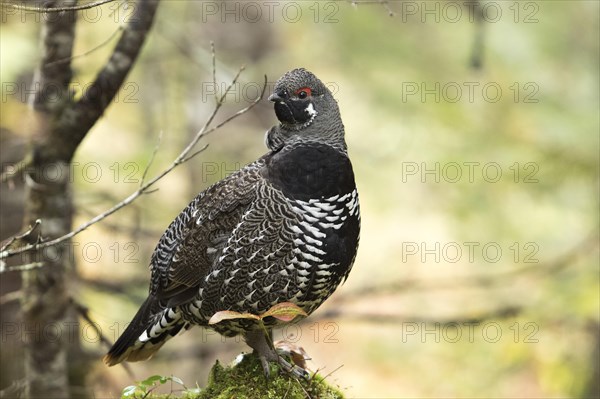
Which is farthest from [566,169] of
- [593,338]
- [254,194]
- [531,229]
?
[254,194]

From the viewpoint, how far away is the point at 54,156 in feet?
15.4

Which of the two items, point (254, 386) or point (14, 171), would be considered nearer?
point (254, 386)

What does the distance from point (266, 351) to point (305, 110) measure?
4.41 feet

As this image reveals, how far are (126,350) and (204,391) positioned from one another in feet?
2.32

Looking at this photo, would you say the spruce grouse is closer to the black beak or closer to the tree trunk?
the black beak

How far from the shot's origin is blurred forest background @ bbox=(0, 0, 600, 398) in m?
7.43

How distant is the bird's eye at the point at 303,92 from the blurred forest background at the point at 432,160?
8.40 feet

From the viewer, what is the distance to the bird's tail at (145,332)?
4.25 m

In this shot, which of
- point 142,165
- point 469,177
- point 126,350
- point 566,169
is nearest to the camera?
point 126,350

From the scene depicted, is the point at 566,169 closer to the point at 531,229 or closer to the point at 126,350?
the point at 531,229

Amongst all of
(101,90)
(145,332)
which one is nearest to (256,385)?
(145,332)

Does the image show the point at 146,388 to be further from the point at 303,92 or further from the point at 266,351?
the point at 303,92

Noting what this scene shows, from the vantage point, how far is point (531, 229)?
981 cm

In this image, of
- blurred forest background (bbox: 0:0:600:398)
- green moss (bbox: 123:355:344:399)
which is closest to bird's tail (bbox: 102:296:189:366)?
green moss (bbox: 123:355:344:399)
